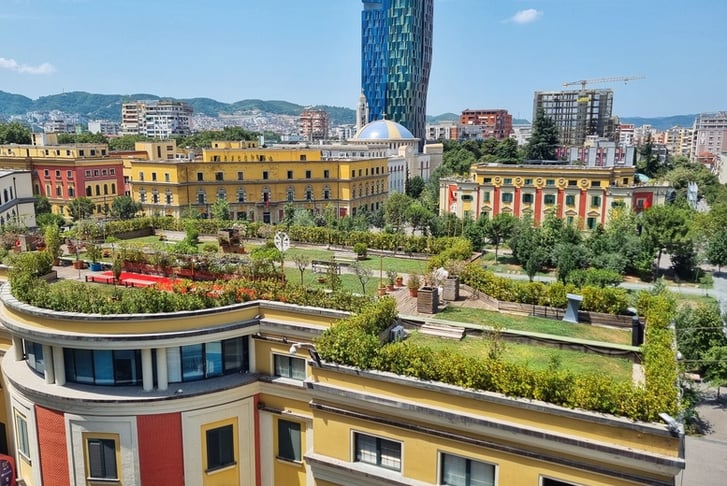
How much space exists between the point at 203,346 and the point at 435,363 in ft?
25.2

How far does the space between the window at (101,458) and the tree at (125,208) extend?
208 feet

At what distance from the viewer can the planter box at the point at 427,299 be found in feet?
68.2

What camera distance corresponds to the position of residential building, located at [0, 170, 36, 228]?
50.6m

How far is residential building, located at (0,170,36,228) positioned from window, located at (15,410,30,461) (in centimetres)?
3612

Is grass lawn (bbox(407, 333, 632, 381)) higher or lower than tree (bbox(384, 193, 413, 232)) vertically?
higher

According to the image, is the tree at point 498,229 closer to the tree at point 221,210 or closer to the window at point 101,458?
the tree at point 221,210

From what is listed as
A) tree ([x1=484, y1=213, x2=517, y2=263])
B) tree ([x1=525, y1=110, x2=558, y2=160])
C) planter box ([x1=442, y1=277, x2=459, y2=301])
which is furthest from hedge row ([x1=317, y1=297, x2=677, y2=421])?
tree ([x1=525, y1=110, x2=558, y2=160])

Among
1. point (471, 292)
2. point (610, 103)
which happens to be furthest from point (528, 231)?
point (610, 103)

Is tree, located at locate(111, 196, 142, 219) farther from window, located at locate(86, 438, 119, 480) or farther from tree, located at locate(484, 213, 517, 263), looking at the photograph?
window, located at locate(86, 438, 119, 480)

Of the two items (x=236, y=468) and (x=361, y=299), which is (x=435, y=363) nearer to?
(x=361, y=299)

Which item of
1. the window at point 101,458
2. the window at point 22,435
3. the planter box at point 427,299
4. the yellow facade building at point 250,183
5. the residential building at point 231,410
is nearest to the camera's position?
the residential building at point 231,410

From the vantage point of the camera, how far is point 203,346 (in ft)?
56.7

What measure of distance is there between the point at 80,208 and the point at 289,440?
7101cm

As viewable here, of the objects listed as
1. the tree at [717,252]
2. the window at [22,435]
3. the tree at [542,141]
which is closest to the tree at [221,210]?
the window at [22,435]
